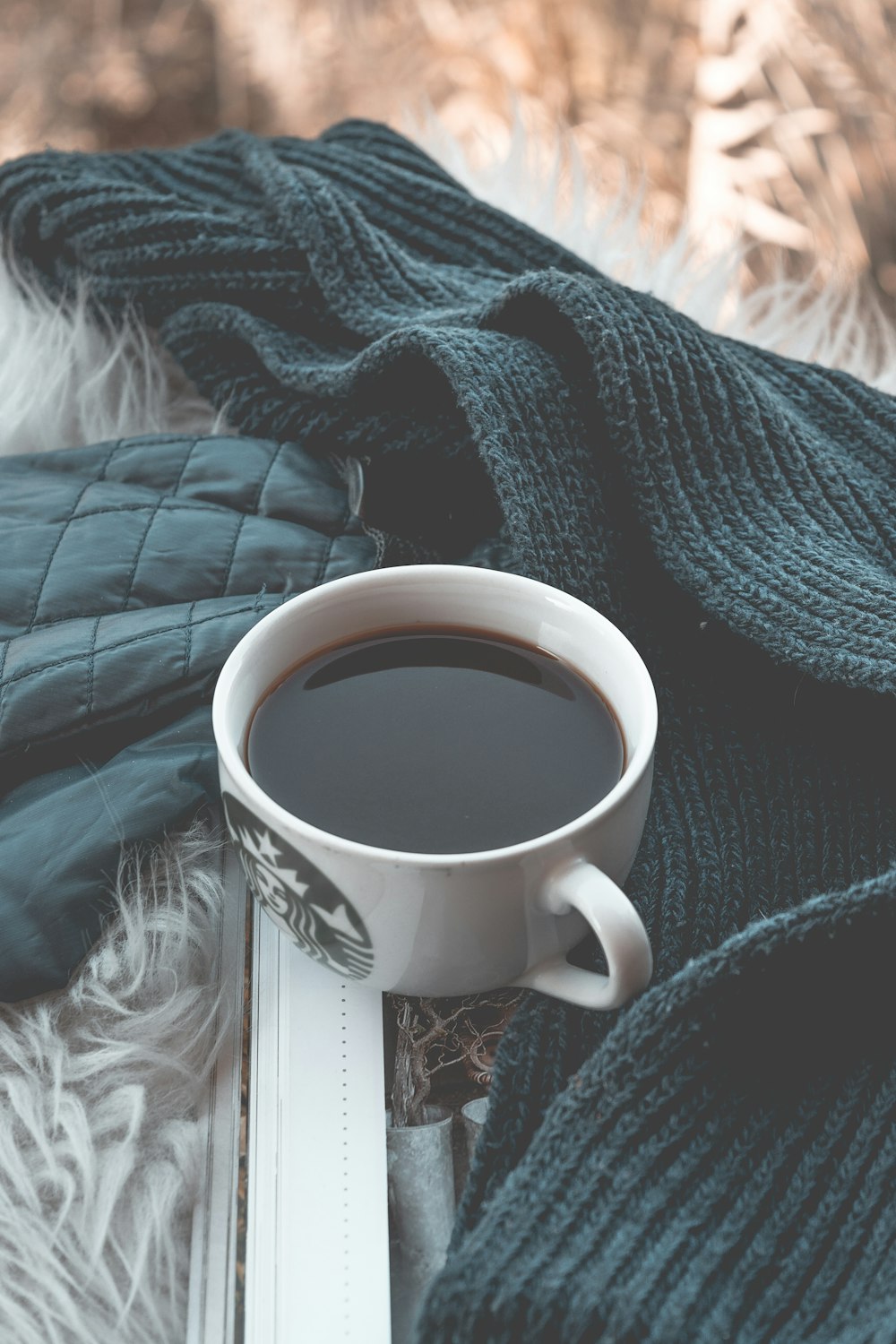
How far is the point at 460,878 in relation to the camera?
1.13ft

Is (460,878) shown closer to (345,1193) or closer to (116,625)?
(345,1193)

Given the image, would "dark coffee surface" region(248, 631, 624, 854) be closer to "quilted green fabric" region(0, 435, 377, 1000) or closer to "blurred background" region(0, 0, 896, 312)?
"quilted green fabric" region(0, 435, 377, 1000)

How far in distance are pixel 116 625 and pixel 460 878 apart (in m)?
0.24

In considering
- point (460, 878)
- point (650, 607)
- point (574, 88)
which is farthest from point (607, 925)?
point (574, 88)

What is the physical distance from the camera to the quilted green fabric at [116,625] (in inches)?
17.6

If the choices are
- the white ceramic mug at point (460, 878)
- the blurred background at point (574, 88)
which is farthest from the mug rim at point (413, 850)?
the blurred background at point (574, 88)

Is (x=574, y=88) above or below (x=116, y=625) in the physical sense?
above

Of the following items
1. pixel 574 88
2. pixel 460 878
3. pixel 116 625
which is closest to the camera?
pixel 460 878

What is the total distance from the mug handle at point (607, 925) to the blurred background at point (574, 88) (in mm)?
596

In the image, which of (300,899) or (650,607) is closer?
(300,899)

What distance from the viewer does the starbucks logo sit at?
14.3 inches

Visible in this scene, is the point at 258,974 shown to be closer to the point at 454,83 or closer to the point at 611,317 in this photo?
the point at 611,317

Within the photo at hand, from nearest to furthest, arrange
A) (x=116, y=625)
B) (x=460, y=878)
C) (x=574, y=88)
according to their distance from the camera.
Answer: (x=460, y=878), (x=116, y=625), (x=574, y=88)

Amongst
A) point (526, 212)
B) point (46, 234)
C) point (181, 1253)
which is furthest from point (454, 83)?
point (181, 1253)
